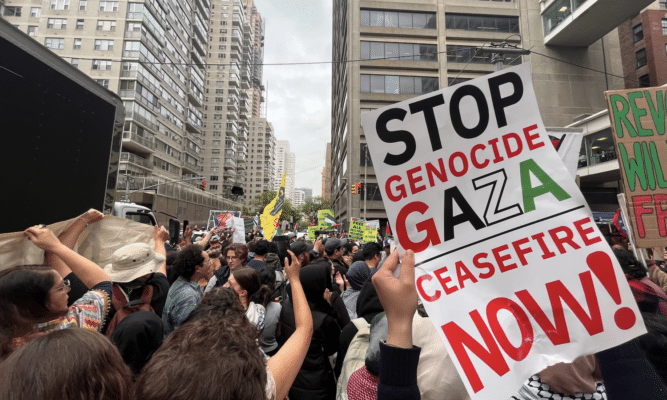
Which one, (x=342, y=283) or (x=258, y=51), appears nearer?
(x=342, y=283)

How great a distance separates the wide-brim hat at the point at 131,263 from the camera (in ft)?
8.60

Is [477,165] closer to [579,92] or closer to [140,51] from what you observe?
[579,92]

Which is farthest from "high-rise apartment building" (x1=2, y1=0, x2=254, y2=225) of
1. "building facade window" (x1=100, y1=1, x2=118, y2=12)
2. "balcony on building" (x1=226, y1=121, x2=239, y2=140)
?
"balcony on building" (x1=226, y1=121, x2=239, y2=140)

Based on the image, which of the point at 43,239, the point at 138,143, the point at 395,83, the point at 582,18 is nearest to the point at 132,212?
the point at 43,239

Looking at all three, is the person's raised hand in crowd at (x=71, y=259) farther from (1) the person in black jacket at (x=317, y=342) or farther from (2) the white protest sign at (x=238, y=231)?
(2) the white protest sign at (x=238, y=231)

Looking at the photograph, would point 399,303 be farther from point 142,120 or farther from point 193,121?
point 193,121

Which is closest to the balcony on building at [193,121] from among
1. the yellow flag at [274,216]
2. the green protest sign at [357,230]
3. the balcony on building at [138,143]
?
the balcony on building at [138,143]

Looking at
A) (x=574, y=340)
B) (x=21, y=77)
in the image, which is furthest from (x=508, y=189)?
(x=21, y=77)

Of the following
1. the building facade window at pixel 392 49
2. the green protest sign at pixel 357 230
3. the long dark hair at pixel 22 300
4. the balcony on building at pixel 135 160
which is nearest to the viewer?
the long dark hair at pixel 22 300

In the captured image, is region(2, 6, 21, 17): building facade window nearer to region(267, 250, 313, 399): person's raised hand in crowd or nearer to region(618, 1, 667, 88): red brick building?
region(267, 250, 313, 399): person's raised hand in crowd

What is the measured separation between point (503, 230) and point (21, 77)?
12.5 ft

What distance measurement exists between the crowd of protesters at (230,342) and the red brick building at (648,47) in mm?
44805

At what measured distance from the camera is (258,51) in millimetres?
187625

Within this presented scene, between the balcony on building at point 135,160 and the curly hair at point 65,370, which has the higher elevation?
the balcony on building at point 135,160
